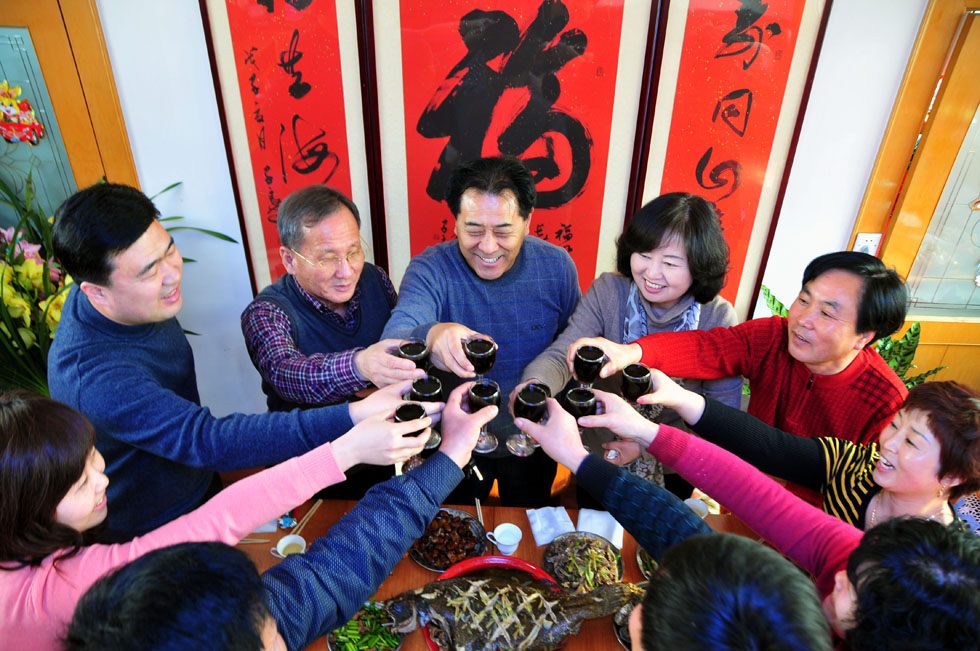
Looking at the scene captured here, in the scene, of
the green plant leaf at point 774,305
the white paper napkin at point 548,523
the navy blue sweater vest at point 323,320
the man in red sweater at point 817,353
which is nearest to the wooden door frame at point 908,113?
the green plant leaf at point 774,305

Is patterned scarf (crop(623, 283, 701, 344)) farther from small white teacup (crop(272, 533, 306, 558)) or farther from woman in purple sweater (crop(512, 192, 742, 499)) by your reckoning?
small white teacup (crop(272, 533, 306, 558))

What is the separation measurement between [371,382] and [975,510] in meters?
2.31

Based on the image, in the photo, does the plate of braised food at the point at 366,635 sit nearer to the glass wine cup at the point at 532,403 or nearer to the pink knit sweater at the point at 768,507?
the glass wine cup at the point at 532,403

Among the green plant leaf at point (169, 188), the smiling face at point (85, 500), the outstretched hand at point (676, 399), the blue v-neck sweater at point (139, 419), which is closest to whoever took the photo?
the smiling face at point (85, 500)

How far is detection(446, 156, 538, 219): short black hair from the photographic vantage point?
207 cm

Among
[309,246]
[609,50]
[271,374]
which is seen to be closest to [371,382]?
[271,374]

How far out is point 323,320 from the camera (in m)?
2.28

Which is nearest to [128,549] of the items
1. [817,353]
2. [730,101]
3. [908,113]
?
[817,353]

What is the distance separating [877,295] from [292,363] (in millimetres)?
2033

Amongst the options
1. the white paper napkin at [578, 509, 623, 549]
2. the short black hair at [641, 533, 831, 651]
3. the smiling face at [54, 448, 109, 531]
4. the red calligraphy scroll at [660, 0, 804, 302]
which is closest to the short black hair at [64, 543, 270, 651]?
the smiling face at [54, 448, 109, 531]

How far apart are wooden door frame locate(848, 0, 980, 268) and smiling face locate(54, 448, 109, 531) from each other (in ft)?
11.7

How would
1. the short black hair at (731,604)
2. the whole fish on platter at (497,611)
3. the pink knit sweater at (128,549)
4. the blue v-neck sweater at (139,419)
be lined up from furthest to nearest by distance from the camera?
the blue v-neck sweater at (139,419) < the whole fish on platter at (497,611) < the pink knit sweater at (128,549) < the short black hair at (731,604)

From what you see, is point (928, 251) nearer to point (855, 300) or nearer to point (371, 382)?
point (855, 300)

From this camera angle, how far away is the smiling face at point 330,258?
2096mm
